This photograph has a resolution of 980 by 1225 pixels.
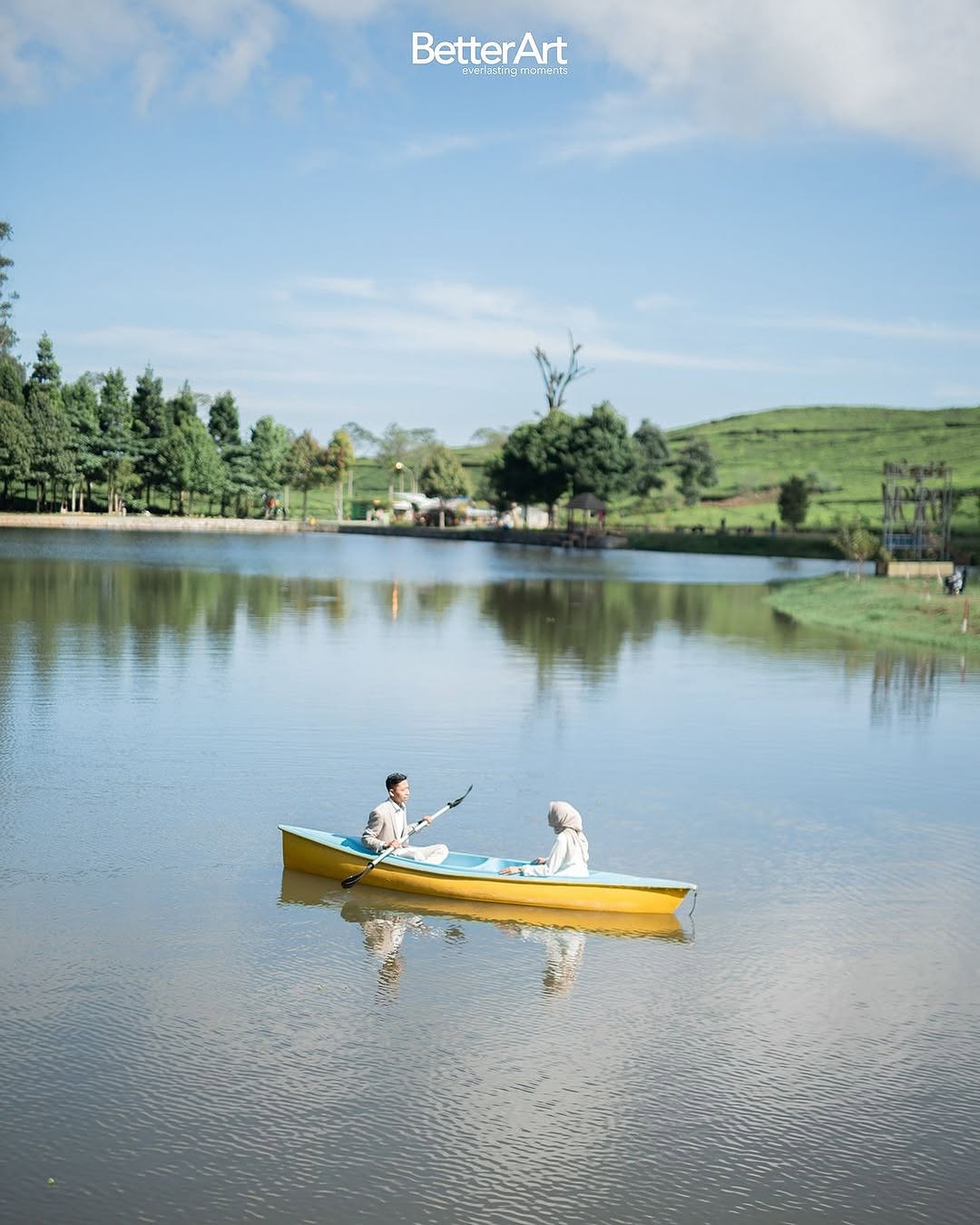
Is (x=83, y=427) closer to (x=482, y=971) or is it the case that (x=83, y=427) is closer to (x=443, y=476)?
(x=443, y=476)

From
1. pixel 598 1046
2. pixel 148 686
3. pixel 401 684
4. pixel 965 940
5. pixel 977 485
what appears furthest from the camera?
pixel 977 485

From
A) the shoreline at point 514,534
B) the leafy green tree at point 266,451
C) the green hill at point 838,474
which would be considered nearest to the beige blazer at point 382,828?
the shoreline at point 514,534

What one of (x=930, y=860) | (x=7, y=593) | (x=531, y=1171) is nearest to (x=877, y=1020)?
(x=531, y=1171)

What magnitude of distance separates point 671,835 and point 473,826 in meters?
2.44

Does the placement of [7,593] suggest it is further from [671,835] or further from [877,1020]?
[877,1020]

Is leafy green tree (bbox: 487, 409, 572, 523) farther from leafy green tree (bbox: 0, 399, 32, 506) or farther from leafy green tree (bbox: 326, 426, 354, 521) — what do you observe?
leafy green tree (bbox: 0, 399, 32, 506)

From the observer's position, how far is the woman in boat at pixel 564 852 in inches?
538

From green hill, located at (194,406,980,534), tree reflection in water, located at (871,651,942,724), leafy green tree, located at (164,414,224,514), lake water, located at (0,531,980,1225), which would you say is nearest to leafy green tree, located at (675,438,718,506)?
green hill, located at (194,406,980,534)

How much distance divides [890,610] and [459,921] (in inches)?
1465

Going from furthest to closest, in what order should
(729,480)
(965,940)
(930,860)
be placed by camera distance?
(729,480) → (930,860) → (965,940)

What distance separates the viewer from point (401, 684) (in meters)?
29.4

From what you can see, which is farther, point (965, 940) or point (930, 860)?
point (930, 860)

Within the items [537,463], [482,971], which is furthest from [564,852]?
[537,463]

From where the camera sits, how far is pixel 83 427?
388 ft
